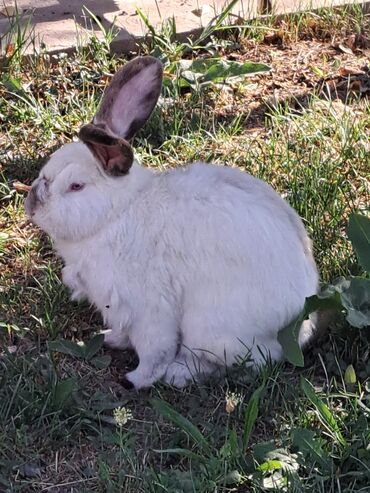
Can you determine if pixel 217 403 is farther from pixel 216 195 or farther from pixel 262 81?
pixel 262 81

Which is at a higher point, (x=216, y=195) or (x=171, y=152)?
(x=216, y=195)

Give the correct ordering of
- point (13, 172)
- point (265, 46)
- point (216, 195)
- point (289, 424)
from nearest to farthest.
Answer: point (289, 424) → point (216, 195) → point (13, 172) → point (265, 46)

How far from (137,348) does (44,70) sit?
209 cm

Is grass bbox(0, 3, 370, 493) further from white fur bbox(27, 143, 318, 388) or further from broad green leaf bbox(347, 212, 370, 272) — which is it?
broad green leaf bbox(347, 212, 370, 272)

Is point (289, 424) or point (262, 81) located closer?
point (289, 424)

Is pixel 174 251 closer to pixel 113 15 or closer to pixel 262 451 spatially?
pixel 262 451

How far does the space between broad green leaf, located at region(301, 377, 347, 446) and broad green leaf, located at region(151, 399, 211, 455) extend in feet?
1.14

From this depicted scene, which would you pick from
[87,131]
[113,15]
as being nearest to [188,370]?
[87,131]

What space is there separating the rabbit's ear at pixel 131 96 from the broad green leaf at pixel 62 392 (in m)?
0.91

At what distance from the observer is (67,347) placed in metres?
3.35

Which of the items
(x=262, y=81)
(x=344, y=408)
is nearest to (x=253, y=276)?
(x=344, y=408)

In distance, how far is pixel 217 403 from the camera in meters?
3.16

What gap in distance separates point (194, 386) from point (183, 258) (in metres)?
0.43

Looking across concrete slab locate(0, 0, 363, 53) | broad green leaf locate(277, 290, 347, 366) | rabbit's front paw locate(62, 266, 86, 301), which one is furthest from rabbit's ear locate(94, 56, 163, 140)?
concrete slab locate(0, 0, 363, 53)
